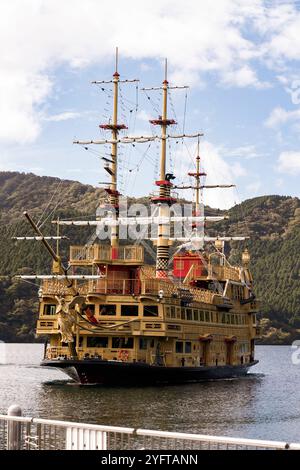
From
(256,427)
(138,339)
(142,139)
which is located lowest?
(256,427)

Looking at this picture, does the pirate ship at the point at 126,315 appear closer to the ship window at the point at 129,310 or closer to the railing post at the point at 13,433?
the ship window at the point at 129,310

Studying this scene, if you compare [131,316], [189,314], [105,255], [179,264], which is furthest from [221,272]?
[131,316]

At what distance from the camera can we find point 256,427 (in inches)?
1528

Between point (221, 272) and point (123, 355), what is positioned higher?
point (221, 272)

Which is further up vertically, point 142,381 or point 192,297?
point 192,297

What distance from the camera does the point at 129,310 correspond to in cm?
5556

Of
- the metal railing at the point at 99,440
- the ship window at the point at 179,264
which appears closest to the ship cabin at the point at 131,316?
the ship window at the point at 179,264

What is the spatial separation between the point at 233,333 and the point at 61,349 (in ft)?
65.2

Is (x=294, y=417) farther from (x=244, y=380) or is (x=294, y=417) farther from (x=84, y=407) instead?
(x=244, y=380)

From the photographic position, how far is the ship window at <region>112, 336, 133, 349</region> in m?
55.1

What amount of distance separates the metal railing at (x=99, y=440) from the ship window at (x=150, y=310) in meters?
37.0

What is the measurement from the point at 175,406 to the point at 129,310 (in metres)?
11.9

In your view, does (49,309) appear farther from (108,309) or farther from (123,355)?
(123,355)

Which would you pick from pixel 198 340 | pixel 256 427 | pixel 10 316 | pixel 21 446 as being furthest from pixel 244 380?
pixel 10 316
